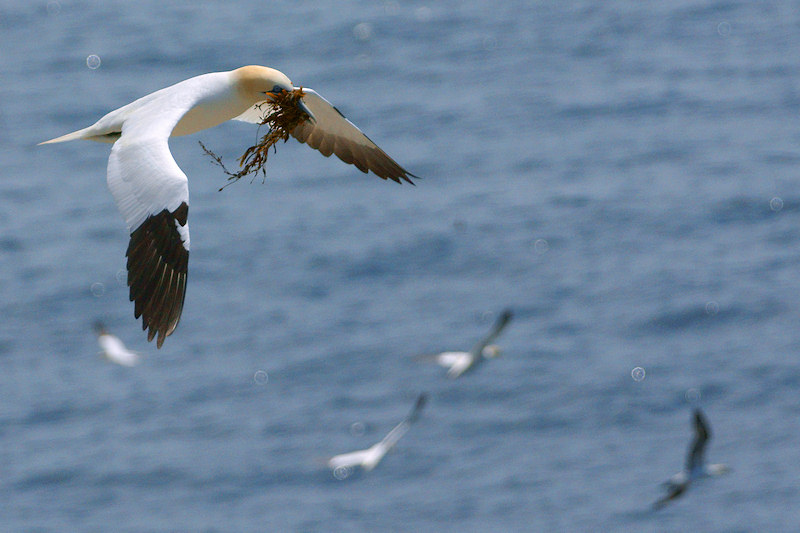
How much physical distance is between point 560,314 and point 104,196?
72.8 feet

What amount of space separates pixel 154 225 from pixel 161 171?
1.44 feet

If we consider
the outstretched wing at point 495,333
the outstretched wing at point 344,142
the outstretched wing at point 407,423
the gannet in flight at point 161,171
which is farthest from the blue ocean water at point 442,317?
the gannet in flight at point 161,171

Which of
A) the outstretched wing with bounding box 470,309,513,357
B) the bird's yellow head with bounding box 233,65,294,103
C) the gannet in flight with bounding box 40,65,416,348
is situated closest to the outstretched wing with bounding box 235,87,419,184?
the gannet in flight with bounding box 40,65,416,348

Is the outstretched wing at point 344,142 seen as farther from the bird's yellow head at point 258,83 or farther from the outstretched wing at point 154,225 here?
the outstretched wing at point 154,225

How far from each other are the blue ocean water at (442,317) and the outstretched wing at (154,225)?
37750 mm

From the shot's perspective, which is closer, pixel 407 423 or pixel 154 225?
pixel 154 225

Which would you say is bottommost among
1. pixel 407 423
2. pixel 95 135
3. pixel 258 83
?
pixel 407 423

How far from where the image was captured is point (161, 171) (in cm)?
1113

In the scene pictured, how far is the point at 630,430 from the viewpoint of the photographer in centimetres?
5016

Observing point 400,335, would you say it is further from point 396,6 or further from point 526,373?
point 396,6

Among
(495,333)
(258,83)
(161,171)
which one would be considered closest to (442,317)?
(495,333)

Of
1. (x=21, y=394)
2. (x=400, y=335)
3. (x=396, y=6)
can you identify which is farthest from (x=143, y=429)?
(x=396, y=6)

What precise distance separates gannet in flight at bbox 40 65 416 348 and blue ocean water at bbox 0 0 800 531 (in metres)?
37.0

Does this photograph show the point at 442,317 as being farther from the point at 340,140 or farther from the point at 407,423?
the point at 340,140
